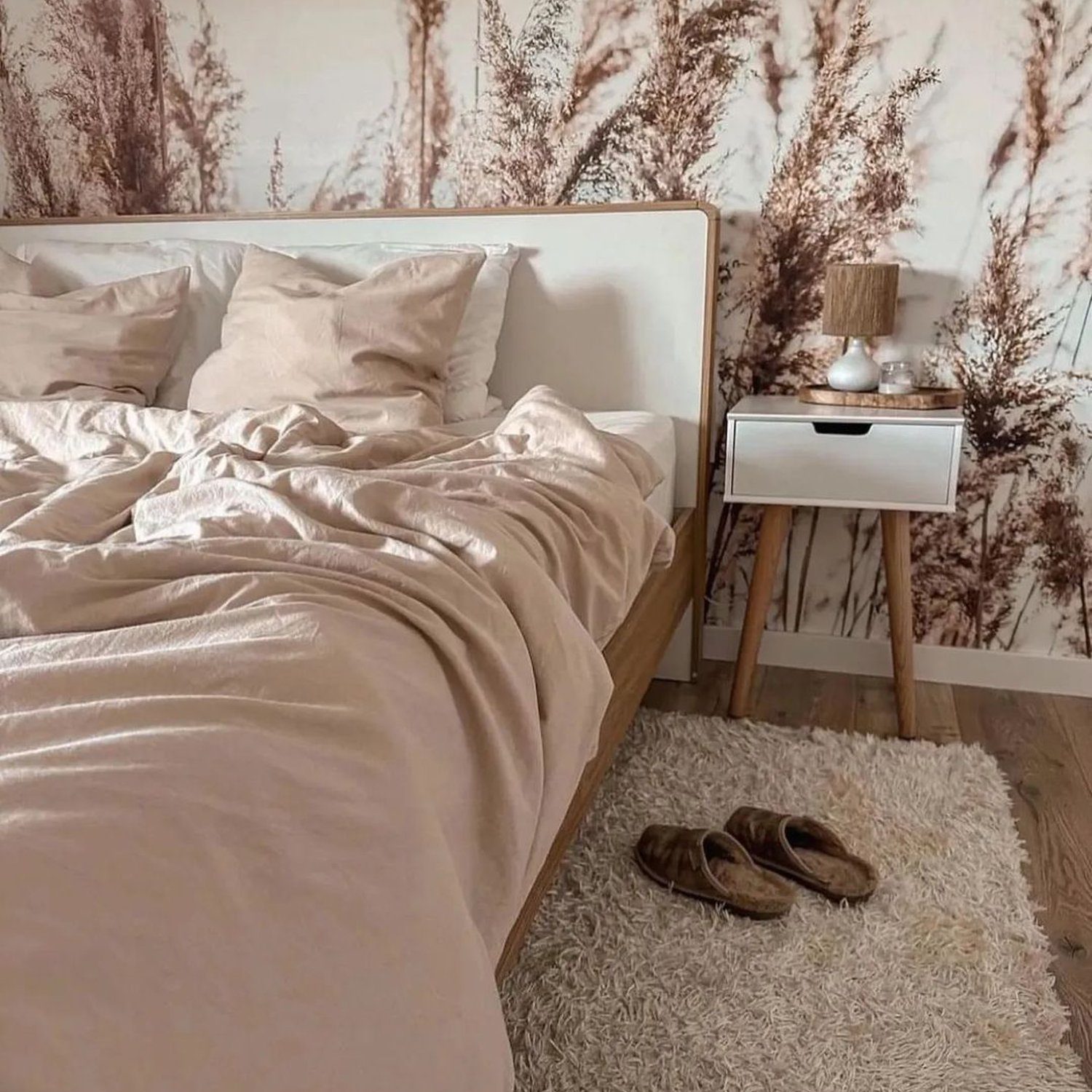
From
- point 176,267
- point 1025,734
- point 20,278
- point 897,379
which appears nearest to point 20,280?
point 20,278

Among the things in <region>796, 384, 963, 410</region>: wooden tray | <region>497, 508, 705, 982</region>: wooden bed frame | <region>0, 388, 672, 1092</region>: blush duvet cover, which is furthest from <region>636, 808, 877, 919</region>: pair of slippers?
<region>796, 384, 963, 410</region>: wooden tray

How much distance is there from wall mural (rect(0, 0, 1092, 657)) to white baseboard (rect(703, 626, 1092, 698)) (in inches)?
1.2

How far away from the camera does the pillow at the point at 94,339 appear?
2178 millimetres

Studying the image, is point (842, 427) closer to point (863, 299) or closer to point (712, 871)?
point (863, 299)

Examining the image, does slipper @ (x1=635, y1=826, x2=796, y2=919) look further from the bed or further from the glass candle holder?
the glass candle holder

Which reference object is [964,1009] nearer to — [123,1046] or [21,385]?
[123,1046]

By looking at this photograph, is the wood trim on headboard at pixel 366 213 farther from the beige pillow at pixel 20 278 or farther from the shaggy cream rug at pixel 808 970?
the shaggy cream rug at pixel 808 970

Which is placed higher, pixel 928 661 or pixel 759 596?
pixel 759 596

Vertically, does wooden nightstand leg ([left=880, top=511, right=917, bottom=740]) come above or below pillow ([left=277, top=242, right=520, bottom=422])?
below

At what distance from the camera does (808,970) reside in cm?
140

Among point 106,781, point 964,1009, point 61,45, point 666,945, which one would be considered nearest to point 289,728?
point 106,781

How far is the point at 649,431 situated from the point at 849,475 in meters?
0.40

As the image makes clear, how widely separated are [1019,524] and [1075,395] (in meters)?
0.30

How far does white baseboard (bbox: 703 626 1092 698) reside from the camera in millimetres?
2363
